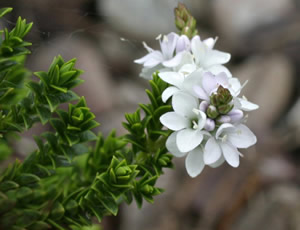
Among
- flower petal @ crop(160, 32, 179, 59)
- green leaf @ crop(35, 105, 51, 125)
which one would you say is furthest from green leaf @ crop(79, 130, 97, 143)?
flower petal @ crop(160, 32, 179, 59)

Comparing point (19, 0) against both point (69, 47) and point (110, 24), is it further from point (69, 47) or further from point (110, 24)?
point (110, 24)

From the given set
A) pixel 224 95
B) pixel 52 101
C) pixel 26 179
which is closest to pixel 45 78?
pixel 52 101

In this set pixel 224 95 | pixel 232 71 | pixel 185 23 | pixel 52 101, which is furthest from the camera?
pixel 232 71

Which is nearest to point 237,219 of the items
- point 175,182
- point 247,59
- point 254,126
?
point 175,182

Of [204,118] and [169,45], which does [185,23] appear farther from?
[204,118]

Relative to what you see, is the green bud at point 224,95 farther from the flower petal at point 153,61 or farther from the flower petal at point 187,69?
the flower petal at point 153,61

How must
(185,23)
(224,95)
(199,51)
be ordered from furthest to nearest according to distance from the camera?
(185,23) → (199,51) → (224,95)

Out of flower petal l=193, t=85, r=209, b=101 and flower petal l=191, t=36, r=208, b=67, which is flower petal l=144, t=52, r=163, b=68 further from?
flower petal l=193, t=85, r=209, b=101
